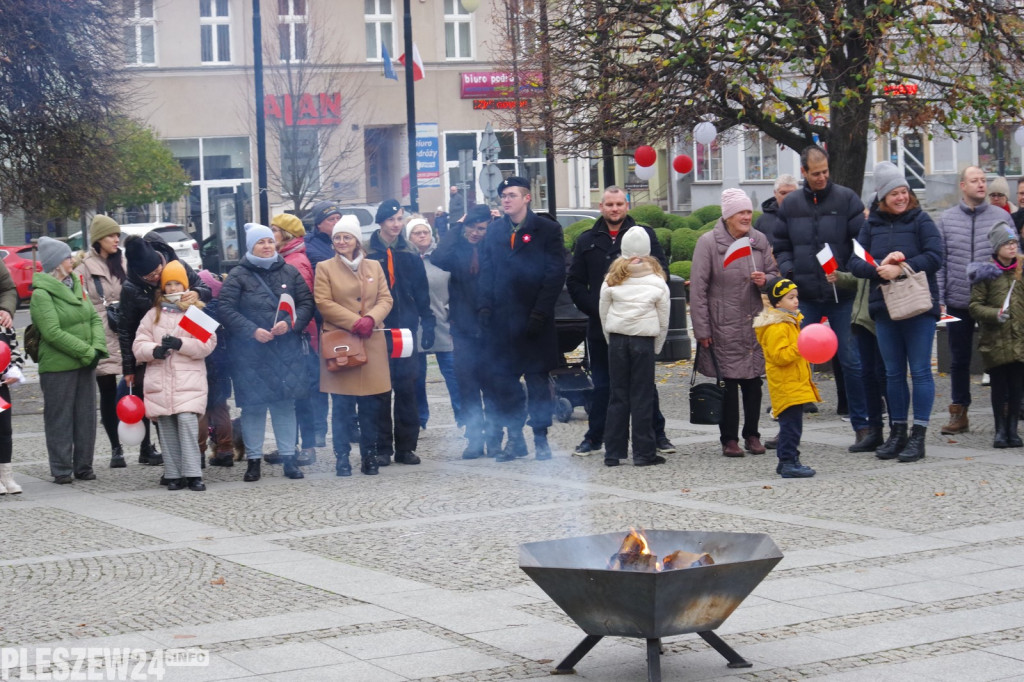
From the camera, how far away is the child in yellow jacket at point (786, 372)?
390 inches

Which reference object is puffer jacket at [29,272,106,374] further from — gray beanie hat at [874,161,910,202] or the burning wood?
the burning wood

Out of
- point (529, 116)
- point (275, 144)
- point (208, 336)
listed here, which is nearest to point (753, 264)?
point (208, 336)

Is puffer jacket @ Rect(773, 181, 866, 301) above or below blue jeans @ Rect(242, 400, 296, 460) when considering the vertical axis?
above

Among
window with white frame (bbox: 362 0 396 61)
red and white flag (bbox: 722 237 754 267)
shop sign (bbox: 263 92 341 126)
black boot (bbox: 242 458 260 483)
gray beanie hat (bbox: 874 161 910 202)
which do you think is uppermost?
window with white frame (bbox: 362 0 396 61)

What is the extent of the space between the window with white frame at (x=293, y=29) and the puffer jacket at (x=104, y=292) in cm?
1600

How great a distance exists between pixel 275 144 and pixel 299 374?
31001 millimetres

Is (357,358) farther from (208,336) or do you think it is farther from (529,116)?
(529,116)

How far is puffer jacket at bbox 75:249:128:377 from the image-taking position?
37.9 feet

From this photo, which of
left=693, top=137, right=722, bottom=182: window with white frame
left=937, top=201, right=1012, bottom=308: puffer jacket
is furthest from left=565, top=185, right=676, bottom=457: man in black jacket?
left=693, top=137, right=722, bottom=182: window with white frame

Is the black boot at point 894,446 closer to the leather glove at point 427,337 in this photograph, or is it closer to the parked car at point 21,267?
the leather glove at point 427,337

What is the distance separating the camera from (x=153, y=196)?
137ft

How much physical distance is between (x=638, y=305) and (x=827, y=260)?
1.45 m

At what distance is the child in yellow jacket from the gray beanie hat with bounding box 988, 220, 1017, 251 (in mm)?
1892

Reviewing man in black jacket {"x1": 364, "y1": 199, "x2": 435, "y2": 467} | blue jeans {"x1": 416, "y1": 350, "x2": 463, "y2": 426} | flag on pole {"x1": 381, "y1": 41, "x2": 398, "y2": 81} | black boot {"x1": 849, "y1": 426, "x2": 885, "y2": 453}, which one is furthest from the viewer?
flag on pole {"x1": 381, "y1": 41, "x2": 398, "y2": 81}
